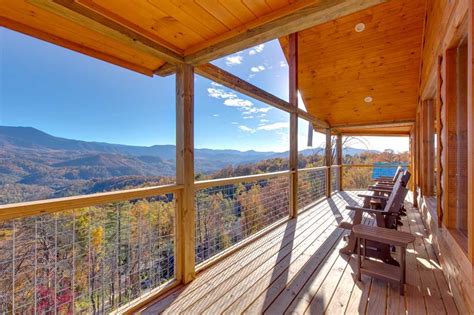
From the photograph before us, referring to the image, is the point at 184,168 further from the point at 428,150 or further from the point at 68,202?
the point at 428,150

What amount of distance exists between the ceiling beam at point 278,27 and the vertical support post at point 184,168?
22cm

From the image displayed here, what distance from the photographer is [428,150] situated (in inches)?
153

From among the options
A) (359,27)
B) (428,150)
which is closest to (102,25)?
(359,27)

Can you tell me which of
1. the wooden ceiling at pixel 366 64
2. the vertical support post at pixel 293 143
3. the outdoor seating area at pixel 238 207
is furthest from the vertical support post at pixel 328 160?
the vertical support post at pixel 293 143

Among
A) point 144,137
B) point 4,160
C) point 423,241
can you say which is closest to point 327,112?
point 423,241

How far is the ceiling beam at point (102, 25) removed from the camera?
4.34 ft

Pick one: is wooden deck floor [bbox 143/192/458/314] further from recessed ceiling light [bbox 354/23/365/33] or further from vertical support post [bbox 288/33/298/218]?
recessed ceiling light [bbox 354/23/365/33]

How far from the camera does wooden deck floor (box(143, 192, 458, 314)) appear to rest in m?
1.80

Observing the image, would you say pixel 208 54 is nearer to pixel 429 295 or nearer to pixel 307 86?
pixel 429 295

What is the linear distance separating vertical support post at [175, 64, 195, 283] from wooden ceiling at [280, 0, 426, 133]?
135 inches

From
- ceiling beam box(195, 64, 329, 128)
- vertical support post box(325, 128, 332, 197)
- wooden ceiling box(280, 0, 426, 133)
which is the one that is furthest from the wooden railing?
vertical support post box(325, 128, 332, 197)

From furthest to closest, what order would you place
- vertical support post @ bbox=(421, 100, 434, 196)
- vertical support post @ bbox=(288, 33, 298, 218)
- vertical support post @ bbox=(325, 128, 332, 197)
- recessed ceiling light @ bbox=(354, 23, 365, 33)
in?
1. vertical support post @ bbox=(325, 128, 332, 197)
2. vertical support post @ bbox=(288, 33, 298, 218)
3. recessed ceiling light @ bbox=(354, 23, 365, 33)
4. vertical support post @ bbox=(421, 100, 434, 196)

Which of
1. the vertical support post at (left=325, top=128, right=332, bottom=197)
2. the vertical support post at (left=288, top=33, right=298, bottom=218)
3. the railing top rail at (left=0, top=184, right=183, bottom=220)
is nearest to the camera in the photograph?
the railing top rail at (left=0, top=184, right=183, bottom=220)

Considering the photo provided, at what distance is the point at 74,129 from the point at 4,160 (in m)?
6.59
